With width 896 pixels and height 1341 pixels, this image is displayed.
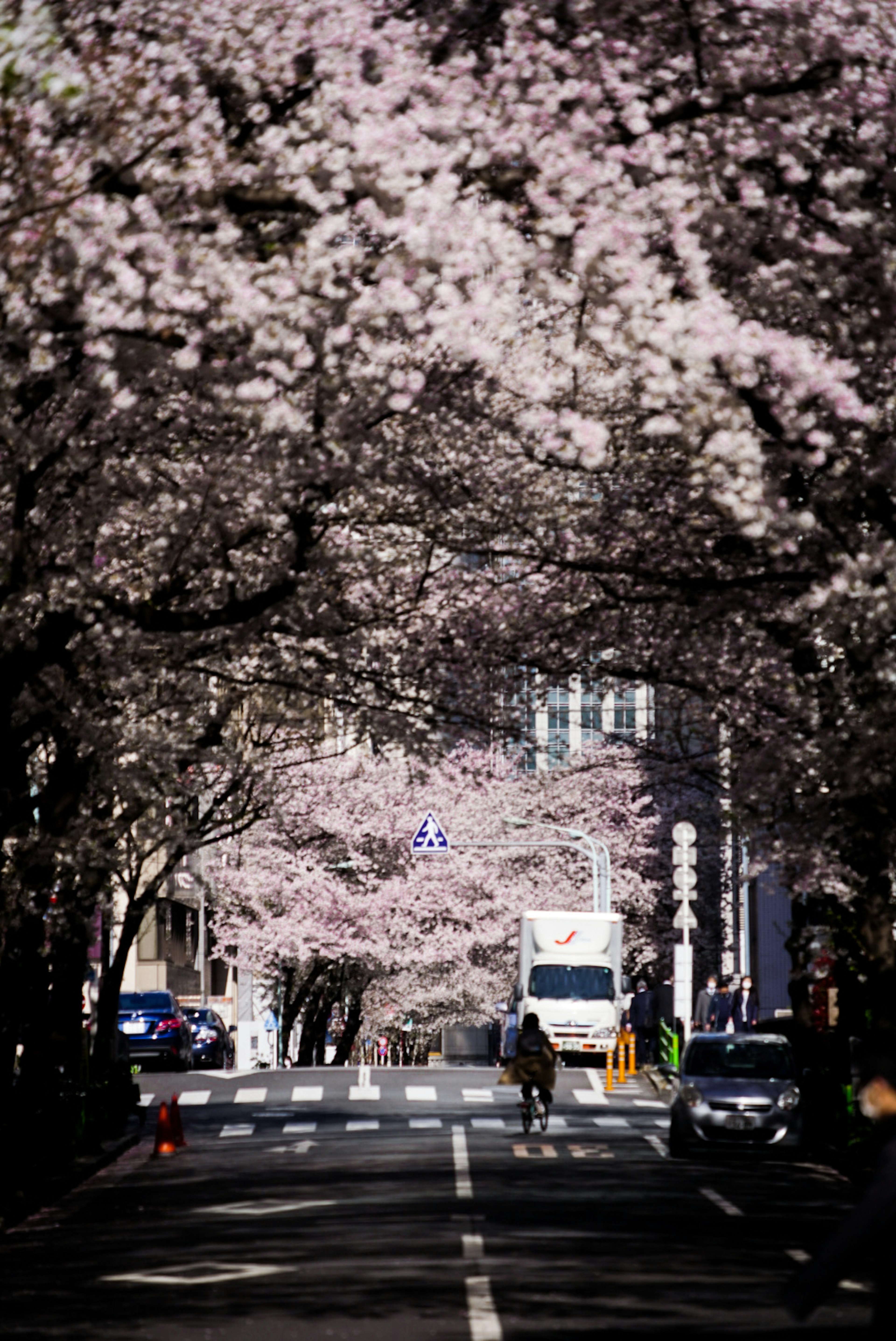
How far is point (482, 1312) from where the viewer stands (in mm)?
12250

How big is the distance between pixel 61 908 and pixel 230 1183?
13.0ft

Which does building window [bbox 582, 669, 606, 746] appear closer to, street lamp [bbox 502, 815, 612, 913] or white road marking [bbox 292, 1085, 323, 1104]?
white road marking [bbox 292, 1085, 323, 1104]

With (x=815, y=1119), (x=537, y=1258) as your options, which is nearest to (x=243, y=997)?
(x=815, y=1119)

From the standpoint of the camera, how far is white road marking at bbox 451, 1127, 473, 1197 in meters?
20.1

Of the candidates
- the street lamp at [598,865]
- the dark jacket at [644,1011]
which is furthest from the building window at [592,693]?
the street lamp at [598,865]

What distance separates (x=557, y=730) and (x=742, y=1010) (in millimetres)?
77980

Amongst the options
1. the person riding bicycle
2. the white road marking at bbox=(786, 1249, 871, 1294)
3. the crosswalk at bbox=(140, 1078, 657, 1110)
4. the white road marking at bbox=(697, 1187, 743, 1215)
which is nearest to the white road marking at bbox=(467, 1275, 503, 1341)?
the white road marking at bbox=(786, 1249, 871, 1294)

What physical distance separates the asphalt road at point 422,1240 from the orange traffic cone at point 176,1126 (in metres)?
0.49

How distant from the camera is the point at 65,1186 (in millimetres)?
21406

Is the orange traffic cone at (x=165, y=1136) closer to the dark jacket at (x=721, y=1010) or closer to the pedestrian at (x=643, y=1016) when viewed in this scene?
the dark jacket at (x=721, y=1010)

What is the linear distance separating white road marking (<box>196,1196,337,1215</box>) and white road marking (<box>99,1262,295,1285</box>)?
3506 millimetres

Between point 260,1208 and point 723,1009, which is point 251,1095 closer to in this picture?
point 723,1009

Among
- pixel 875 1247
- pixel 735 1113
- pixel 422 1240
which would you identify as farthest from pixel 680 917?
pixel 875 1247

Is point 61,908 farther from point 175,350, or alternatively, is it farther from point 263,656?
point 175,350
